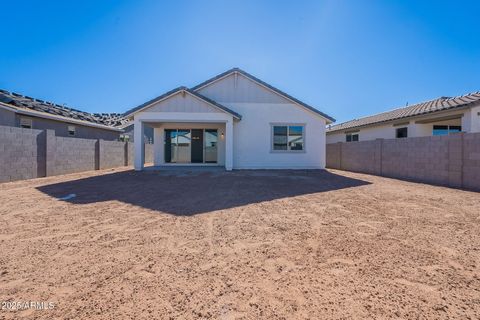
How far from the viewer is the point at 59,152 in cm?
1148

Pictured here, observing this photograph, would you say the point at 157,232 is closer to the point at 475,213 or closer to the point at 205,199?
the point at 205,199

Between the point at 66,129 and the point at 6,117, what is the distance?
12.9ft

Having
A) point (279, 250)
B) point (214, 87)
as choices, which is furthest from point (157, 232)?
point (214, 87)

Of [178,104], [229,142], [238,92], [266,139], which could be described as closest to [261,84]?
[238,92]

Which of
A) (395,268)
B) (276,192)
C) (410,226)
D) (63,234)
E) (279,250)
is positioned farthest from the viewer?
(276,192)

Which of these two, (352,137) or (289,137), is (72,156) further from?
(352,137)

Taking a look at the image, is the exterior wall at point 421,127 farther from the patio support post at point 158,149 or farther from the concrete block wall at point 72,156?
the concrete block wall at point 72,156

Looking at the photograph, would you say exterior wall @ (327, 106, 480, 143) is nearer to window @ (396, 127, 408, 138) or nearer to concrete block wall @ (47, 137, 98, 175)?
window @ (396, 127, 408, 138)

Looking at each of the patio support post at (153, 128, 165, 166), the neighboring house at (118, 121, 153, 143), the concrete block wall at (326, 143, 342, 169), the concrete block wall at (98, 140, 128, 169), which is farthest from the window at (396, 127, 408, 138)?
the neighboring house at (118, 121, 153, 143)

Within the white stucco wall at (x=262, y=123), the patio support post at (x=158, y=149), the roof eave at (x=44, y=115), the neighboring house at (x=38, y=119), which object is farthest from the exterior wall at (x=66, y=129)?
the white stucco wall at (x=262, y=123)

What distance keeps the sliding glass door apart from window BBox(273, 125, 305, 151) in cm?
435

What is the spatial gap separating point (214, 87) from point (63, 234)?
12049 millimetres

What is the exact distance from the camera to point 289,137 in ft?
46.8

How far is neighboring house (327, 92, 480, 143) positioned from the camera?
10.5m
